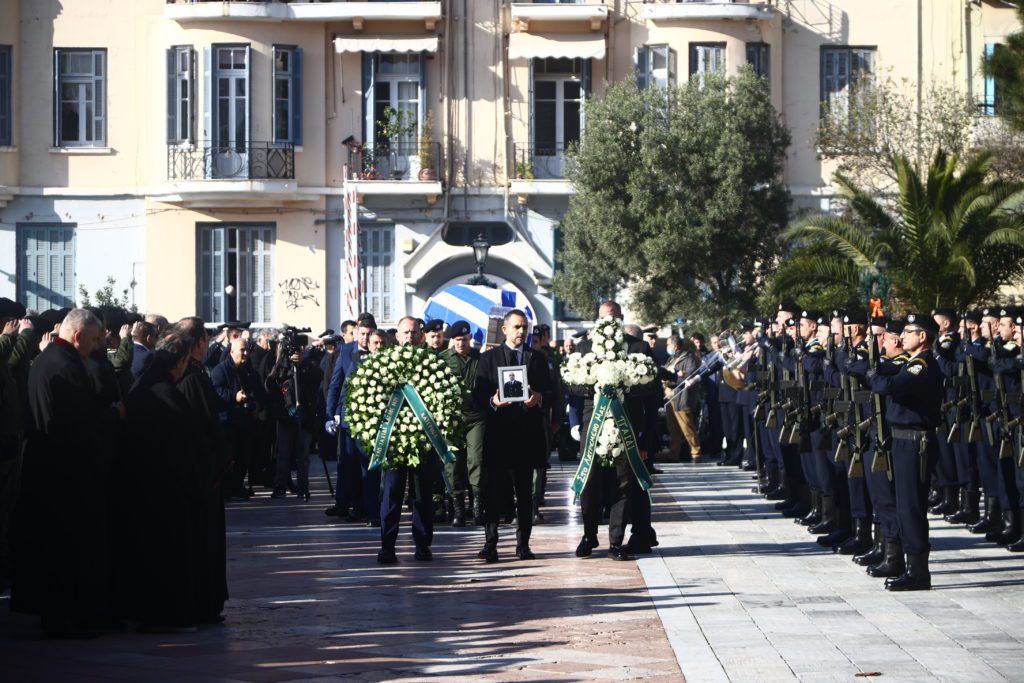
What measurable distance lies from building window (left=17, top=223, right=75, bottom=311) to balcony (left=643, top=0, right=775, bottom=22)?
1343 centimetres

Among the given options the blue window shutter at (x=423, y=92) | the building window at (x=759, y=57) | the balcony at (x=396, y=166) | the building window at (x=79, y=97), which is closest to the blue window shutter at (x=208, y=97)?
the building window at (x=79, y=97)

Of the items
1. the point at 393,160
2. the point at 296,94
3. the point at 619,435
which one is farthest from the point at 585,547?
the point at 296,94

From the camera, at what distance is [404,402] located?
14398mm

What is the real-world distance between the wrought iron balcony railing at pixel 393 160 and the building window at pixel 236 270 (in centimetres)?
241

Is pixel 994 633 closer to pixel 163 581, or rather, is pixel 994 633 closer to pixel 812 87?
pixel 163 581

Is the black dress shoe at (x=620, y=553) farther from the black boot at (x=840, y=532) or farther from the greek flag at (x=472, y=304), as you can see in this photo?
the greek flag at (x=472, y=304)

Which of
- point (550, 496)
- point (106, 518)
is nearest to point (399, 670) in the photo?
point (106, 518)

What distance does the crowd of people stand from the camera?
12.8 m

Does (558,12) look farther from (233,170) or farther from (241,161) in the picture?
(233,170)

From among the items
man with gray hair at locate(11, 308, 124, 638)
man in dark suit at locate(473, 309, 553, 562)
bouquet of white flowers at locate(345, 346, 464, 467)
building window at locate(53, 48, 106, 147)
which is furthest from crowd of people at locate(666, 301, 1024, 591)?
building window at locate(53, 48, 106, 147)

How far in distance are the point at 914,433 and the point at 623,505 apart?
2.97 meters

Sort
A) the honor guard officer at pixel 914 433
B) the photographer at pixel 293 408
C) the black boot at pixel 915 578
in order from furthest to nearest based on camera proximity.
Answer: the photographer at pixel 293 408 → the black boot at pixel 915 578 → the honor guard officer at pixel 914 433

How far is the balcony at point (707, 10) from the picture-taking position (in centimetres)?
3503

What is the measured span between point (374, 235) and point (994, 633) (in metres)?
27.0
